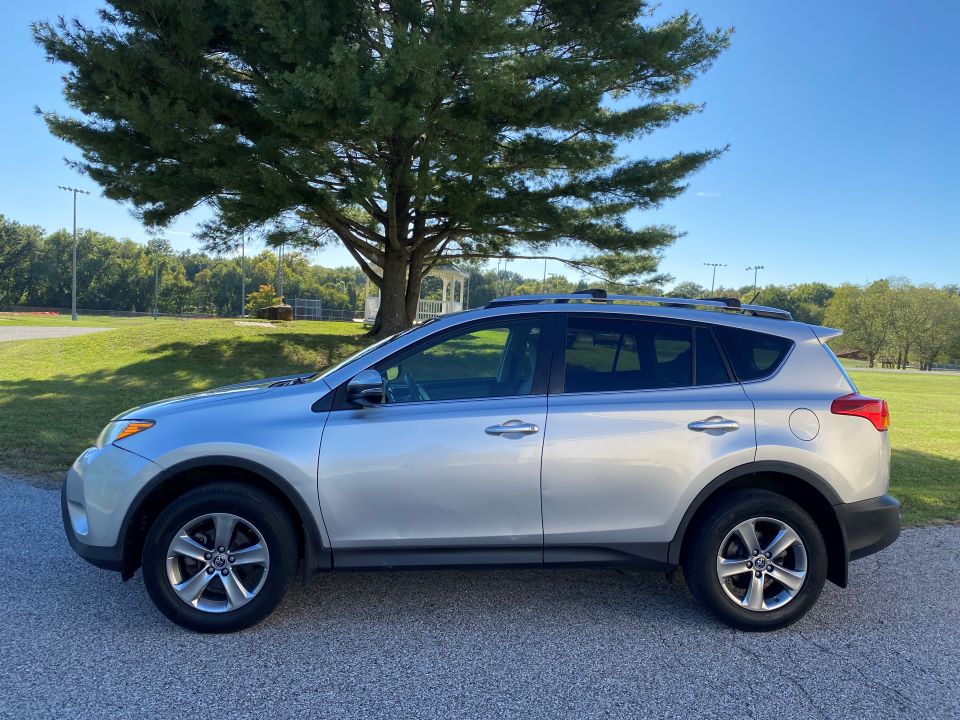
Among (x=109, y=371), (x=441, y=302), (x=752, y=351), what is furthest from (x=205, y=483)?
(x=441, y=302)

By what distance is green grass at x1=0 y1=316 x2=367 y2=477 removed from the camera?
26.5 ft

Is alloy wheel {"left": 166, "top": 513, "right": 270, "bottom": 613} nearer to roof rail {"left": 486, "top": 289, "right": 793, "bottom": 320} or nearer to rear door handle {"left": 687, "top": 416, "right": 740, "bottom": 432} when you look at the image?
roof rail {"left": 486, "top": 289, "right": 793, "bottom": 320}

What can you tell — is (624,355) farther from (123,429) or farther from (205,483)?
(123,429)

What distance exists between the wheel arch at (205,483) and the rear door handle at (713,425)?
2.06 metres

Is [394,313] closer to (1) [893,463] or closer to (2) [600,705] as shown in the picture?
(1) [893,463]

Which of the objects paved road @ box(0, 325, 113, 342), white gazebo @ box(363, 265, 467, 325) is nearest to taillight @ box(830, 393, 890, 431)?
paved road @ box(0, 325, 113, 342)

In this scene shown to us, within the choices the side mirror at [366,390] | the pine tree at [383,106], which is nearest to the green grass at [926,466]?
the side mirror at [366,390]

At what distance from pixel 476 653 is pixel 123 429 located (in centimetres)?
221

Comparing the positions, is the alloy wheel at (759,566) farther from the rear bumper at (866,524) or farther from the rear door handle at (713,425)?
the rear door handle at (713,425)

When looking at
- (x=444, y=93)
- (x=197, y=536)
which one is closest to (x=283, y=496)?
(x=197, y=536)

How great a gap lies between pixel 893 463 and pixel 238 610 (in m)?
8.36

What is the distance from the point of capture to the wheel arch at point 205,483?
347cm

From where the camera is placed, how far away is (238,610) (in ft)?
11.4

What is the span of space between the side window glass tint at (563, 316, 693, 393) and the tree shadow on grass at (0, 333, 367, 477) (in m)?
5.48
